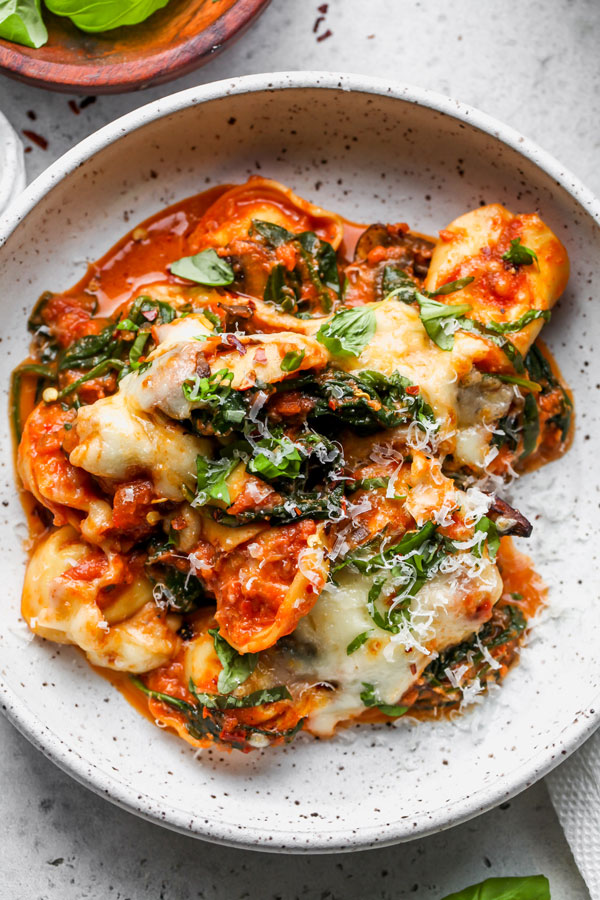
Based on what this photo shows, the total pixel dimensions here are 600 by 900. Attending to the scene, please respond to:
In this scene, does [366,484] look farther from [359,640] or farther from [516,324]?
[516,324]

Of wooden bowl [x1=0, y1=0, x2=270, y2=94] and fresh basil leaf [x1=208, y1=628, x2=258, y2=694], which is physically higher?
wooden bowl [x1=0, y1=0, x2=270, y2=94]

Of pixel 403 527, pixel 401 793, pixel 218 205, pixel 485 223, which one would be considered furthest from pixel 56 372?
pixel 401 793

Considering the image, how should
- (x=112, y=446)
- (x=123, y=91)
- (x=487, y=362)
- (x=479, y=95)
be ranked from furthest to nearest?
(x=479, y=95), (x=123, y=91), (x=487, y=362), (x=112, y=446)

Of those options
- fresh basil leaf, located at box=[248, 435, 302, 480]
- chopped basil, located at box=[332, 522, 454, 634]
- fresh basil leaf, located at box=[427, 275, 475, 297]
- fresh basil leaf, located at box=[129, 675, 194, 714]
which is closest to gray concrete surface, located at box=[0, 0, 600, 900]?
fresh basil leaf, located at box=[129, 675, 194, 714]

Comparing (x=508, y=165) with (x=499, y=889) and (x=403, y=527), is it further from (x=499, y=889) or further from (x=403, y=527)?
(x=499, y=889)

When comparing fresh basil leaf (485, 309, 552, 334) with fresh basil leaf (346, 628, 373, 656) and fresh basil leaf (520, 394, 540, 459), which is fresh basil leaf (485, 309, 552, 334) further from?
fresh basil leaf (346, 628, 373, 656)

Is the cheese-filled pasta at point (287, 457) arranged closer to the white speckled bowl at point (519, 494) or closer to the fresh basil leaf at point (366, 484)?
the fresh basil leaf at point (366, 484)

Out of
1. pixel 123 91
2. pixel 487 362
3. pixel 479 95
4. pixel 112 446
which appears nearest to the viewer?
pixel 112 446

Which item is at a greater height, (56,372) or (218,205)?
(218,205)
